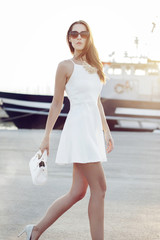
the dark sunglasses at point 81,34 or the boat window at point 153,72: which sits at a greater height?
the dark sunglasses at point 81,34

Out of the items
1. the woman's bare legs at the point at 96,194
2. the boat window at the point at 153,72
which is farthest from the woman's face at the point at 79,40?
the boat window at the point at 153,72

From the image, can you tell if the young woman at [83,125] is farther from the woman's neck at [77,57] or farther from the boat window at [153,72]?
the boat window at [153,72]

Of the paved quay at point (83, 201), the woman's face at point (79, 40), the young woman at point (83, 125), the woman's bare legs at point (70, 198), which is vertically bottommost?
the paved quay at point (83, 201)

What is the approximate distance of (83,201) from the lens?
4469mm

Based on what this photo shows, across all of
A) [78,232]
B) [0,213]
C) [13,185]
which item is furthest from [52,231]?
[13,185]

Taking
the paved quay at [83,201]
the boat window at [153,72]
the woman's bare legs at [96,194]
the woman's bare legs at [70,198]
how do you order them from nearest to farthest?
the woman's bare legs at [96,194] → the woman's bare legs at [70,198] → the paved quay at [83,201] → the boat window at [153,72]

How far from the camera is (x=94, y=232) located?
2.58m

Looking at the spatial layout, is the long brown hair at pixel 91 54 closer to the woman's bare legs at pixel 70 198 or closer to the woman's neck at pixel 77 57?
the woman's neck at pixel 77 57

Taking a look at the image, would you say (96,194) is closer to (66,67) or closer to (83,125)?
(83,125)

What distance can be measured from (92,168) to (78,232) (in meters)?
1.01

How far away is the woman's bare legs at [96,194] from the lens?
2523mm

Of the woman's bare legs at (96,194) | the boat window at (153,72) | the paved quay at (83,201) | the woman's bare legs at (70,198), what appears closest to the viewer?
the woman's bare legs at (96,194)

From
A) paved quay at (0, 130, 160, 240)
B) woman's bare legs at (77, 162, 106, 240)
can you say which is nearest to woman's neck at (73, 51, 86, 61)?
woman's bare legs at (77, 162, 106, 240)

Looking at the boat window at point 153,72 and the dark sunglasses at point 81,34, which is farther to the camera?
the boat window at point 153,72
